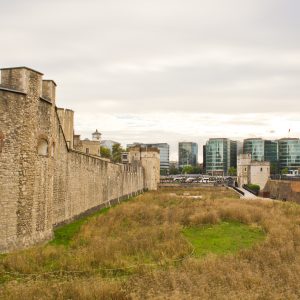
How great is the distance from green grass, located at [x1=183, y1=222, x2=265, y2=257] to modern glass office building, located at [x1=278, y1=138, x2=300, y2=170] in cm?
12470

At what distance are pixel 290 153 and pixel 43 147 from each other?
5290 inches

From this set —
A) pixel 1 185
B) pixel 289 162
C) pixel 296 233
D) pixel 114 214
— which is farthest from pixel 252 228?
pixel 289 162

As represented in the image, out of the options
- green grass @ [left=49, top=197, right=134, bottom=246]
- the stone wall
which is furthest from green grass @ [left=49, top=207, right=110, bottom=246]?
the stone wall

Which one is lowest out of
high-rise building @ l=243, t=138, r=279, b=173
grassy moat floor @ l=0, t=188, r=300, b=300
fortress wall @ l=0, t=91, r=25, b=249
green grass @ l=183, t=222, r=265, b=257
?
green grass @ l=183, t=222, r=265, b=257

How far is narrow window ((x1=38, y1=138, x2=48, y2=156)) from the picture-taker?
15.4 metres

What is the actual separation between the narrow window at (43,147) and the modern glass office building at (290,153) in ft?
431

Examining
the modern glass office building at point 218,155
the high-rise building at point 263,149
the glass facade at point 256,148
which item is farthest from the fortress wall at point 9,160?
the modern glass office building at point 218,155

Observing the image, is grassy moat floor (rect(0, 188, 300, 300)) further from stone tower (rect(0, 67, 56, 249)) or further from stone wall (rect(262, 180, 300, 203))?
stone wall (rect(262, 180, 300, 203))

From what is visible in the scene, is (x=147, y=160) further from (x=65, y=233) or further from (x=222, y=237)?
(x=222, y=237)

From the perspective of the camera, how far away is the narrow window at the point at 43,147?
15.4 m

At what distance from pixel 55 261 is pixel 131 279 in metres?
3.09

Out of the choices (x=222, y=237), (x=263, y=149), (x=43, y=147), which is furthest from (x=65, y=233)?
(x=263, y=149)

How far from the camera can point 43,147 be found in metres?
15.6

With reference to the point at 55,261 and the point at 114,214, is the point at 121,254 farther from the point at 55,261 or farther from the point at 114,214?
the point at 114,214
